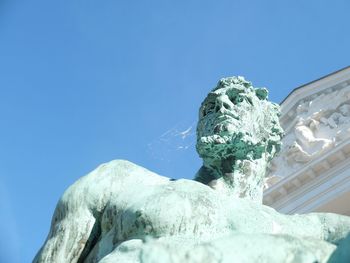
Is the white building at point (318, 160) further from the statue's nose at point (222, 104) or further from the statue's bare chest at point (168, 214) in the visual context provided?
the statue's bare chest at point (168, 214)

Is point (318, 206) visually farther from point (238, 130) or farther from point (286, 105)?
point (238, 130)

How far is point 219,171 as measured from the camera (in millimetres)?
2482

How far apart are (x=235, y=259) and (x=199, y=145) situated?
2.08 ft

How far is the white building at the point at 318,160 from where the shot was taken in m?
14.0

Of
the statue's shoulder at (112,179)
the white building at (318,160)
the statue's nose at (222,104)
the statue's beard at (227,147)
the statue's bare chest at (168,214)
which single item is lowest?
the statue's bare chest at (168,214)

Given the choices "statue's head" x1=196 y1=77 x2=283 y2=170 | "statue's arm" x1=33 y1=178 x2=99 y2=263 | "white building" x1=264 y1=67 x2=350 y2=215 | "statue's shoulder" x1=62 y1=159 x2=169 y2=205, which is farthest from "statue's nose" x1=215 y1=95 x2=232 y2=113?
"white building" x1=264 y1=67 x2=350 y2=215

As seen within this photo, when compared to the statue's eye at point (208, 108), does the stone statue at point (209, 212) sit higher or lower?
lower

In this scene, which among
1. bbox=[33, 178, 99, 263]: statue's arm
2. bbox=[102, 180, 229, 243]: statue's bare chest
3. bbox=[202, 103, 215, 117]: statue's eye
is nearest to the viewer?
bbox=[102, 180, 229, 243]: statue's bare chest

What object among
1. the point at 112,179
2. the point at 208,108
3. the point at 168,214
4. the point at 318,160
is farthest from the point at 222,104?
the point at 318,160

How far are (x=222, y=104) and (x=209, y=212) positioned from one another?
47cm

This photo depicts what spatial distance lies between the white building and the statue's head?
11279 mm

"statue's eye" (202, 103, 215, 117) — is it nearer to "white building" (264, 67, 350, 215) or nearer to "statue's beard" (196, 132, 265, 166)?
"statue's beard" (196, 132, 265, 166)

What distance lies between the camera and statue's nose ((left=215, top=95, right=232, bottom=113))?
2.48 meters

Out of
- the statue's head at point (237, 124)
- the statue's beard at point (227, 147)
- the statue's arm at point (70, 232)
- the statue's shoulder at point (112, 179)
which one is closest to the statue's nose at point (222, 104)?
the statue's head at point (237, 124)
